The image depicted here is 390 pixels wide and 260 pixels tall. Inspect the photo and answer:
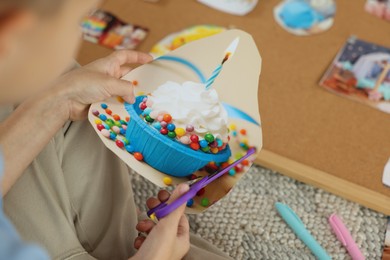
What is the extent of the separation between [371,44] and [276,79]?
0.85ft

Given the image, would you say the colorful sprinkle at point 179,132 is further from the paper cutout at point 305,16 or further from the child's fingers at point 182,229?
the paper cutout at point 305,16

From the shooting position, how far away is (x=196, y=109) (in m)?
0.81

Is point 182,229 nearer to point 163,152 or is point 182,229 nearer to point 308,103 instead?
point 163,152

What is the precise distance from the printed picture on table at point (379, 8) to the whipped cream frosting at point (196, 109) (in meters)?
0.75

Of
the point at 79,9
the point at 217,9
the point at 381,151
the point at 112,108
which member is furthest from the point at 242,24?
the point at 79,9

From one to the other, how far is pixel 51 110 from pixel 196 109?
0.68 ft

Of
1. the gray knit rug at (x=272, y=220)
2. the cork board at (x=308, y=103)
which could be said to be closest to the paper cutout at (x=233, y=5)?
Result: the cork board at (x=308, y=103)

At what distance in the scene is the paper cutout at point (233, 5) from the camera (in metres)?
1.40

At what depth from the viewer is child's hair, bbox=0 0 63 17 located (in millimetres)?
405

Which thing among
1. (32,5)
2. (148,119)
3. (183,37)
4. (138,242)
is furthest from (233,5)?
(32,5)

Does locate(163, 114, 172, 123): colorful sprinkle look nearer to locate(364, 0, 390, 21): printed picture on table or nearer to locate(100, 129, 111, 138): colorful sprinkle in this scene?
locate(100, 129, 111, 138): colorful sprinkle

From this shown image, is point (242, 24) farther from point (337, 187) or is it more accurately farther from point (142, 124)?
point (142, 124)

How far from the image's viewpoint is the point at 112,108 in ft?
2.78

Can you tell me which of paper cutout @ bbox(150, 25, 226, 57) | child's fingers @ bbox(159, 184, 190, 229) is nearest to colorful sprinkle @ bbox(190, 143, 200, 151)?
child's fingers @ bbox(159, 184, 190, 229)
